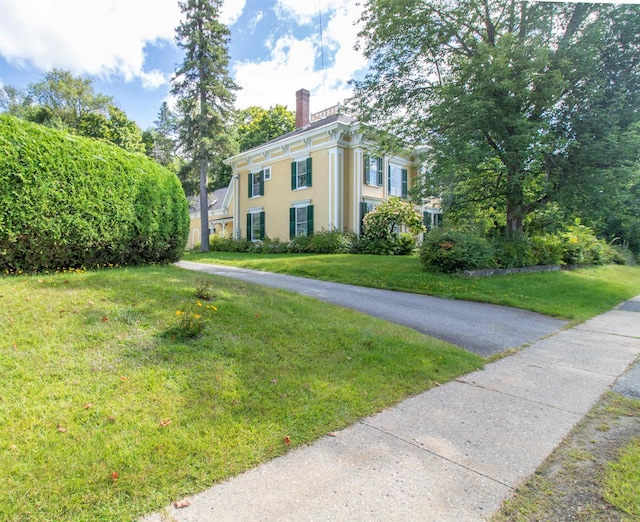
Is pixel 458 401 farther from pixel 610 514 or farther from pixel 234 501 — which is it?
pixel 234 501

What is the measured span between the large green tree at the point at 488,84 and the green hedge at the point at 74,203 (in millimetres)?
8223

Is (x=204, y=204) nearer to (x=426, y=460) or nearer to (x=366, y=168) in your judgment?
(x=366, y=168)

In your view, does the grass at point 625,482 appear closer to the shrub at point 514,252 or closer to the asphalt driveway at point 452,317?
the asphalt driveway at point 452,317

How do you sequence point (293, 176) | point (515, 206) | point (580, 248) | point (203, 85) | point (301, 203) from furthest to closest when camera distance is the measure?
point (203, 85)
point (293, 176)
point (301, 203)
point (580, 248)
point (515, 206)

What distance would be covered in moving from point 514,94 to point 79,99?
32885 mm

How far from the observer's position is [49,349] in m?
3.22

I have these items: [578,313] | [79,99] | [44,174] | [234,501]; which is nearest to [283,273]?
[44,174]

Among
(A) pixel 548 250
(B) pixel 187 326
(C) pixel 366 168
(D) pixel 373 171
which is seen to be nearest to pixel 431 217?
(D) pixel 373 171

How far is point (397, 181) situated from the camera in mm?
20844

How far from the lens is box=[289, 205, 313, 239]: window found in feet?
64.5

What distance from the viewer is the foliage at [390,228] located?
54.7ft

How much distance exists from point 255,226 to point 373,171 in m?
8.22

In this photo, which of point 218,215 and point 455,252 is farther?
point 218,215

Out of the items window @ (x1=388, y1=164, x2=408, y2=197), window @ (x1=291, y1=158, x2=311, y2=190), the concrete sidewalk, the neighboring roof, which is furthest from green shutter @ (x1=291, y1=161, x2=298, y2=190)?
the concrete sidewalk
